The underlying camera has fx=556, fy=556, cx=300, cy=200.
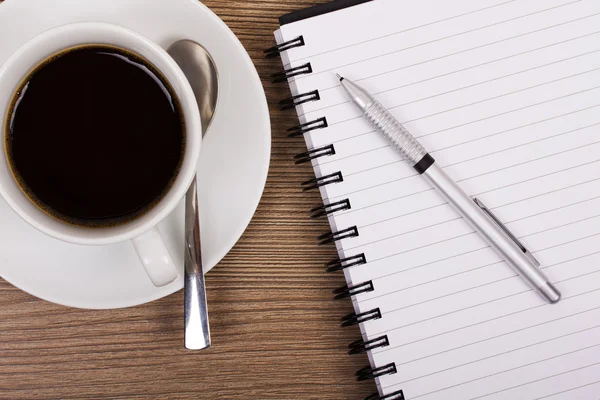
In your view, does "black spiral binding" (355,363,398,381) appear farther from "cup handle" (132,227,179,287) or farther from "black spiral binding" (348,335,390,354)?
"cup handle" (132,227,179,287)

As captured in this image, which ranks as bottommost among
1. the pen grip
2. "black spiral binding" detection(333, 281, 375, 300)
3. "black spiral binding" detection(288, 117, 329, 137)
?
"black spiral binding" detection(333, 281, 375, 300)

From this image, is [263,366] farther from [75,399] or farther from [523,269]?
[523,269]

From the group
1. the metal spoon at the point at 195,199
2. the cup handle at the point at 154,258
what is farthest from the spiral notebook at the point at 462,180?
the cup handle at the point at 154,258

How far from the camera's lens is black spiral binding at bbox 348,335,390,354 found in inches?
27.1

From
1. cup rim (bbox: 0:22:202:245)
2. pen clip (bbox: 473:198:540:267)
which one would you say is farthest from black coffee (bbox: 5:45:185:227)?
pen clip (bbox: 473:198:540:267)

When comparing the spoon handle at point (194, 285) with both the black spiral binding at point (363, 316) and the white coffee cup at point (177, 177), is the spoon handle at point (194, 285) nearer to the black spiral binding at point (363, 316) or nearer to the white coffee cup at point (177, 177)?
the white coffee cup at point (177, 177)

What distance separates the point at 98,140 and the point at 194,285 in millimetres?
198

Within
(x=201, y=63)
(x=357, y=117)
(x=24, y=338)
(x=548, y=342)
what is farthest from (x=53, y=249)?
(x=548, y=342)

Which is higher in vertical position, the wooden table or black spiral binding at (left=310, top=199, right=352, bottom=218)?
black spiral binding at (left=310, top=199, right=352, bottom=218)

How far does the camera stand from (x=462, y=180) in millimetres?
704

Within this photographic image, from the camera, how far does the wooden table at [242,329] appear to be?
72 centimetres

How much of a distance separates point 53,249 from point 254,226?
A: 24cm

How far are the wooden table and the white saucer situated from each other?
83mm

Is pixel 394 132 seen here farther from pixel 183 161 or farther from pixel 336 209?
pixel 183 161
